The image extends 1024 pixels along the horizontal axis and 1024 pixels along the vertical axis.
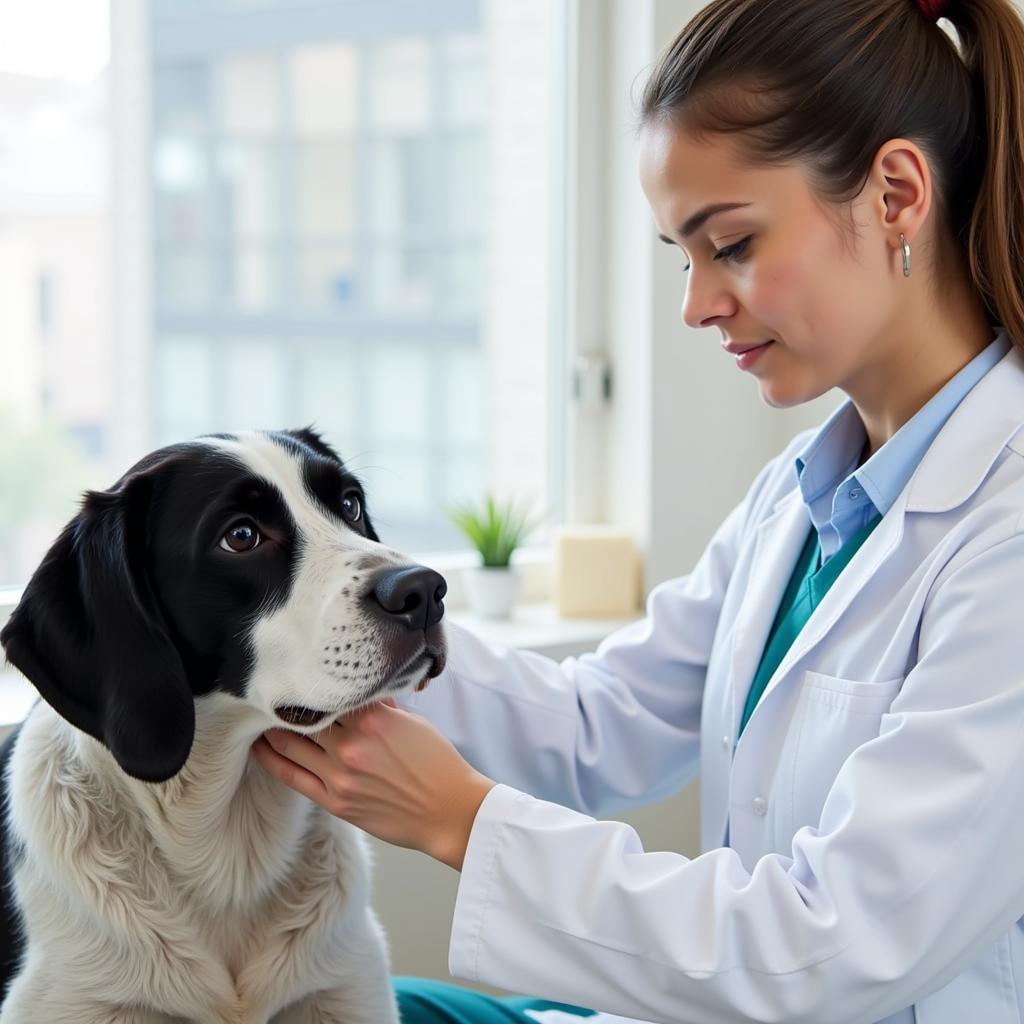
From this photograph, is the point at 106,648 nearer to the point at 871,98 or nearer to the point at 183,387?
the point at 871,98

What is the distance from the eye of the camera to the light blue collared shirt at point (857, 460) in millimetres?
1219

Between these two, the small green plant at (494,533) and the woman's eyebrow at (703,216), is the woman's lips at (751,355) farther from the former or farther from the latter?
the small green plant at (494,533)

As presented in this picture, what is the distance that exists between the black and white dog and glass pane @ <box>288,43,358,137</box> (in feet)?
4.11

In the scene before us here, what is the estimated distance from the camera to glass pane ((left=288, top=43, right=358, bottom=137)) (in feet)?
7.49

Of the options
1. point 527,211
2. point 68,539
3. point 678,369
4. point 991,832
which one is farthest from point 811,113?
point 527,211

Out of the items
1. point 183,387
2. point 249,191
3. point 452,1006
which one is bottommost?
point 452,1006

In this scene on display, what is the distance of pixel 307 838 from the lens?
125 cm

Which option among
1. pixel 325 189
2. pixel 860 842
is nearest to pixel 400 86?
pixel 325 189

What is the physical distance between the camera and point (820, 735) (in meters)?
1.17

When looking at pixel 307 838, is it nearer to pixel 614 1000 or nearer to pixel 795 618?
pixel 614 1000

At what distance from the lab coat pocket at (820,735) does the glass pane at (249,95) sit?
1.59 meters

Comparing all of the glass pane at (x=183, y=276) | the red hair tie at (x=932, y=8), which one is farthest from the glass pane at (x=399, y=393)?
the red hair tie at (x=932, y=8)

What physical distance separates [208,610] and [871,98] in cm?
80

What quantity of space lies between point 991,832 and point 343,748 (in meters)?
0.56
